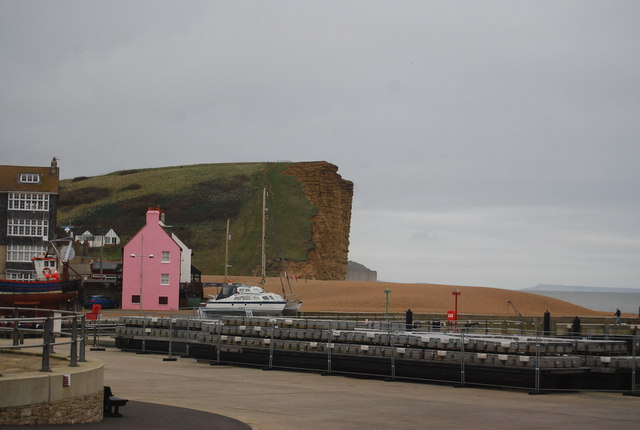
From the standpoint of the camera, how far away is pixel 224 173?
605 ft

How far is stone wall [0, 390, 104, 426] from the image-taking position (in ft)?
44.7

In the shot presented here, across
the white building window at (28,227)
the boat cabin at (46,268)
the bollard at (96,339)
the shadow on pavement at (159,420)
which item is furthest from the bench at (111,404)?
the white building window at (28,227)

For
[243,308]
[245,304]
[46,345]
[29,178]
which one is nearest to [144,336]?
[46,345]

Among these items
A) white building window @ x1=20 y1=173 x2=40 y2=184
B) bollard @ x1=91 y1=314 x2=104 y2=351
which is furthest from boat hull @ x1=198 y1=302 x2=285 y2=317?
white building window @ x1=20 y1=173 x2=40 y2=184

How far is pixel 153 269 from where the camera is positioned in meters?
74.6

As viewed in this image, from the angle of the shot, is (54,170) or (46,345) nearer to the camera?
(46,345)

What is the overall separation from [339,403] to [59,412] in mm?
8667

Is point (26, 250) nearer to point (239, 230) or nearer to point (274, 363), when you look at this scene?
point (274, 363)

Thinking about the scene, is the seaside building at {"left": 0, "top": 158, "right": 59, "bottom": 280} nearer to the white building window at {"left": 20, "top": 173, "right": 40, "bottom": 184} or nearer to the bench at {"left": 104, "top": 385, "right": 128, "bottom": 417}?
the white building window at {"left": 20, "top": 173, "right": 40, "bottom": 184}

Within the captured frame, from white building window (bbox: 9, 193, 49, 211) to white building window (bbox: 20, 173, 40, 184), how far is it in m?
1.49

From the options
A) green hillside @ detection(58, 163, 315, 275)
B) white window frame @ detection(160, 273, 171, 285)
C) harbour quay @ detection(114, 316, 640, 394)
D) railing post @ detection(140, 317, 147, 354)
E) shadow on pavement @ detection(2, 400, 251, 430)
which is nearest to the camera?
shadow on pavement @ detection(2, 400, 251, 430)

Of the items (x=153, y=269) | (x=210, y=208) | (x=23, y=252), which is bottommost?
(x=153, y=269)

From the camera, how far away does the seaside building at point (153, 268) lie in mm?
73938

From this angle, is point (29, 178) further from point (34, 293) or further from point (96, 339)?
point (96, 339)
